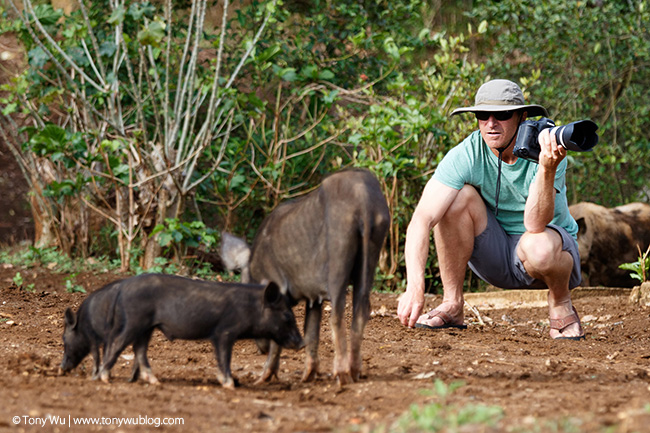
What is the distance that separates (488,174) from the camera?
16.9 feet

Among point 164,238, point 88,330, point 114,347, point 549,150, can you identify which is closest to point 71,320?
point 88,330

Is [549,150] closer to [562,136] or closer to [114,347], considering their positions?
[562,136]

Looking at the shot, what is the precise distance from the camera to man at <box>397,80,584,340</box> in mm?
4918

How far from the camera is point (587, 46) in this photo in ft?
32.6

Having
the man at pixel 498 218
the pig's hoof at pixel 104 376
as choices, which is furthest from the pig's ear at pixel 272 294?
the man at pixel 498 218

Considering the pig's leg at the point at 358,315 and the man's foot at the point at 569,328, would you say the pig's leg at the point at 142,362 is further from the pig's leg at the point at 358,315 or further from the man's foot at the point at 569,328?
the man's foot at the point at 569,328

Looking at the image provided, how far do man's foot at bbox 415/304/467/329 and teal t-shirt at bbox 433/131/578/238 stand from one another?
83 cm

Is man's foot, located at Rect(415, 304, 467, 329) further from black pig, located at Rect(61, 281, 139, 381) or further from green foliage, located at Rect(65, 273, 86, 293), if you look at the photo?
green foliage, located at Rect(65, 273, 86, 293)

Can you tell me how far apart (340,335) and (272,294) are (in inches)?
13.0

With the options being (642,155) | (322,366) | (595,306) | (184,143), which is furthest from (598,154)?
(322,366)

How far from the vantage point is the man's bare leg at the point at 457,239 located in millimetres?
5145

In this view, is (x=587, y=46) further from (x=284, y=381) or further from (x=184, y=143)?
(x=284, y=381)

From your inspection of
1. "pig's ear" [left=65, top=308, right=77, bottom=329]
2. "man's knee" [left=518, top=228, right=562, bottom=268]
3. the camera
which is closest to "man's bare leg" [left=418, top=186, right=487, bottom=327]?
"man's knee" [left=518, top=228, right=562, bottom=268]

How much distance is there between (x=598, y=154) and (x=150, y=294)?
7.45 metres
